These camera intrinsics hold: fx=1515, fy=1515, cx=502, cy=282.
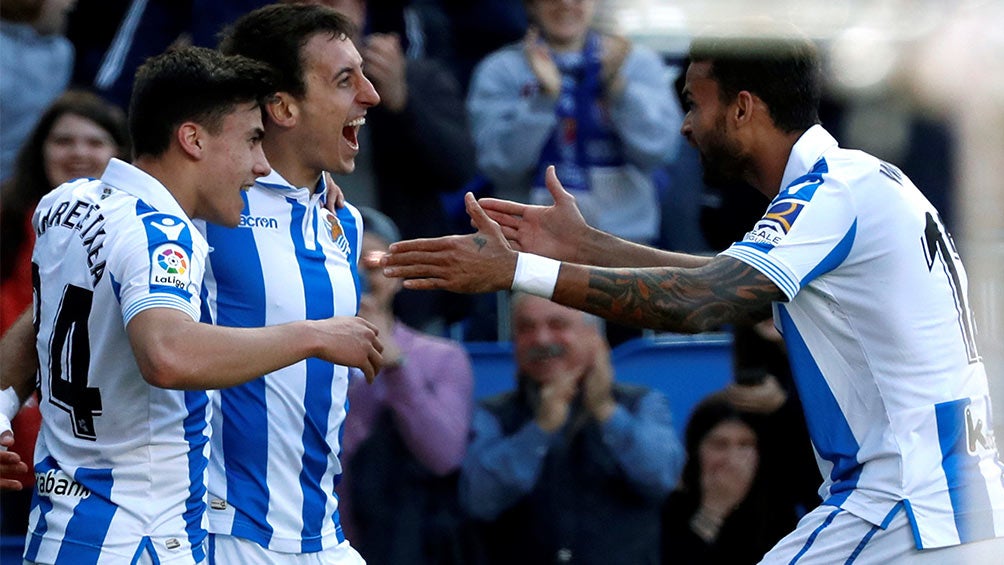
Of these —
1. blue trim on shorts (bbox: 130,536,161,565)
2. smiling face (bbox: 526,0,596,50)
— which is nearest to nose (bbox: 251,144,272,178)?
blue trim on shorts (bbox: 130,536,161,565)

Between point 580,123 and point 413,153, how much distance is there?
2.60 feet

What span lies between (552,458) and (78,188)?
8.30ft

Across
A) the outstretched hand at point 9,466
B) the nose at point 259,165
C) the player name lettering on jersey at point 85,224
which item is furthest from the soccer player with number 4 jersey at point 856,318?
the outstretched hand at point 9,466

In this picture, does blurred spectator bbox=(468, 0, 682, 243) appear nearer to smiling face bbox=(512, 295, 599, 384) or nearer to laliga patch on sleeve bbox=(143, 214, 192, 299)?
smiling face bbox=(512, 295, 599, 384)

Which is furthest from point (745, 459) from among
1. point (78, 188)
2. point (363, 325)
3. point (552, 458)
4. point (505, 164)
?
point (78, 188)

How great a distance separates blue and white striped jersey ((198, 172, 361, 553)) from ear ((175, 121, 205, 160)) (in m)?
0.38

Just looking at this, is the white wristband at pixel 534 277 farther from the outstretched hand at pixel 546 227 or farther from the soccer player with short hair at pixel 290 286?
the soccer player with short hair at pixel 290 286

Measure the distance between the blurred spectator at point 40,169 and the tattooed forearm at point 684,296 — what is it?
282 cm

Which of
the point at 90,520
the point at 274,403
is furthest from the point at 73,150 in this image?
the point at 90,520

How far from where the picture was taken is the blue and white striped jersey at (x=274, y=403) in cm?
428

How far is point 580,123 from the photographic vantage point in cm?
686

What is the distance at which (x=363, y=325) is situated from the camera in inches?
148

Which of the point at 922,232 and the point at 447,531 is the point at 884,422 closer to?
the point at 922,232

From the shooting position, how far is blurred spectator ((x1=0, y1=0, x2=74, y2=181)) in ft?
22.5
